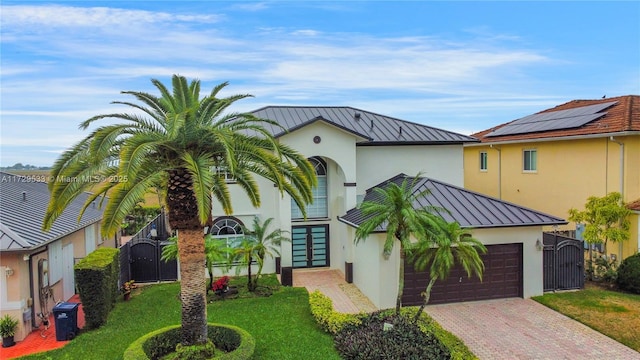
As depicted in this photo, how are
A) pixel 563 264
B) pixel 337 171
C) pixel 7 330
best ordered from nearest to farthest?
pixel 7 330 < pixel 563 264 < pixel 337 171

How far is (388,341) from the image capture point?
12.0m

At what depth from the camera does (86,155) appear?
10805mm

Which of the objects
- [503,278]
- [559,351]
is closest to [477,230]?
[503,278]

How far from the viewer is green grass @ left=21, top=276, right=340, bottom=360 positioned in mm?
12273

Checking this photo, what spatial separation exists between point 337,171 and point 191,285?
1076 cm

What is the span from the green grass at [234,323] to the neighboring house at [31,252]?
1944 millimetres

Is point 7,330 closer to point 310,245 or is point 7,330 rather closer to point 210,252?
point 210,252

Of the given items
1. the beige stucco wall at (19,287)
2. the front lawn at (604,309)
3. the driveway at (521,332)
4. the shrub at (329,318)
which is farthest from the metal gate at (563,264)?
the beige stucco wall at (19,287)

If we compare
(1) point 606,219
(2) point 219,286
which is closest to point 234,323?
(2) point 219,286

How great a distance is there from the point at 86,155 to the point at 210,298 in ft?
26.3

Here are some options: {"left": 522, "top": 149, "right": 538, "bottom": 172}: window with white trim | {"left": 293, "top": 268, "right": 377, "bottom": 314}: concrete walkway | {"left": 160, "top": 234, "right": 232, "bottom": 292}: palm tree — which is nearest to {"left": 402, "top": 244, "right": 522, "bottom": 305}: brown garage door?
{"left": 293, "top": 268, "right": 377, "bottom": 314}: concrete walkway

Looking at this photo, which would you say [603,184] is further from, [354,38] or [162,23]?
[162,23]

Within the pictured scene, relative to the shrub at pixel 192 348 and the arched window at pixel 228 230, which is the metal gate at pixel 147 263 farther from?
the shrub at pixel 192 348

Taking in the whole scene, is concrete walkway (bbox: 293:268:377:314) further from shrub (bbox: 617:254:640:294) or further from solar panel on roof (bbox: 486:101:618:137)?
solar panel on roof (bbox: 486:101:618:137)
